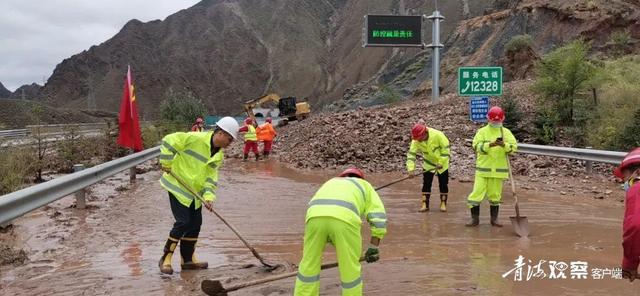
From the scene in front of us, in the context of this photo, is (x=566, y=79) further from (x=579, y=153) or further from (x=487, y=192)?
(x=487, y=192)

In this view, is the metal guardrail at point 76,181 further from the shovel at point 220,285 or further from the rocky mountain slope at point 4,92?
the rocky mountain slope at point 4,92

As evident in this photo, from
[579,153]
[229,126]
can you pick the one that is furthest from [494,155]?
[229,126]

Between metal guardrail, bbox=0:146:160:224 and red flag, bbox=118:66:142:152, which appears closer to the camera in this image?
metal guardrail, bbox=0:146:160:224

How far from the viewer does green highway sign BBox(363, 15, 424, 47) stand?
76.6 ft

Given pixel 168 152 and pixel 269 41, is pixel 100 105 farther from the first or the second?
pixel 168 152

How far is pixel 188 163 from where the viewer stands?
584 centimetres

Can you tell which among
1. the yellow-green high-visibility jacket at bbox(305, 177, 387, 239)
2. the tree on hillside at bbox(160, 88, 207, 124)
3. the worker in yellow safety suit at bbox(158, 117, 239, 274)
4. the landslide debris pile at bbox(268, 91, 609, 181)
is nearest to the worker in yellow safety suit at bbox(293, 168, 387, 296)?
the yellow-green high-visibility jacket at bbox(305, 177, 387, 239)

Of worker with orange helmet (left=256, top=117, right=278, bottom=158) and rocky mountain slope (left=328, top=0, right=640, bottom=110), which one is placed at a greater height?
rocky mountain slope (left=328, top=0, right=640, bottom=110)

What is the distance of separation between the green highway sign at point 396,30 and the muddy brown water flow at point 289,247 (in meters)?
13.9

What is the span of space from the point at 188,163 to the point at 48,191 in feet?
6.70

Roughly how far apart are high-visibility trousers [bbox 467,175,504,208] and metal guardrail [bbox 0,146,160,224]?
539 cm

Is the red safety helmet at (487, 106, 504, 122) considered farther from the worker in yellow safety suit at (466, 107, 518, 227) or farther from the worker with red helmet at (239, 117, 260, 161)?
the worker with red helmet at (239, 117, 260, 161)

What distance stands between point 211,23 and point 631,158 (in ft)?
329

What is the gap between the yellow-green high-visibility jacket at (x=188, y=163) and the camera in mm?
5738
